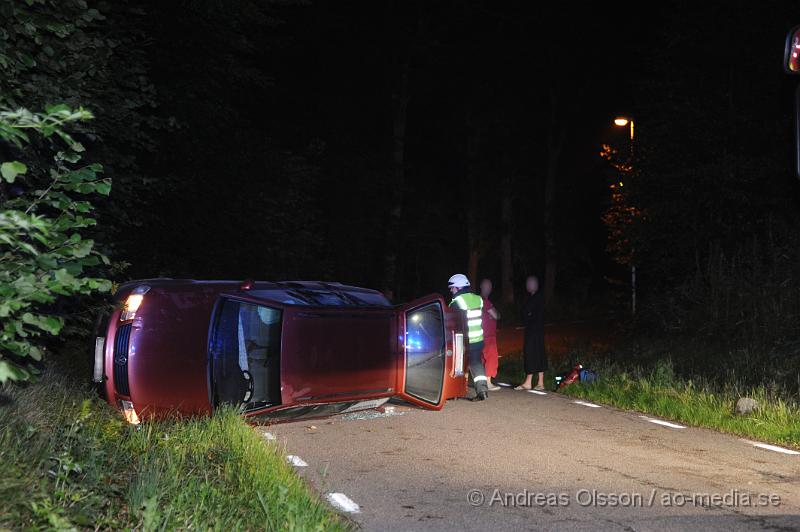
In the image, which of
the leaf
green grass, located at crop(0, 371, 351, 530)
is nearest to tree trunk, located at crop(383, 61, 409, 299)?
green grass, located at crop(0, 371, 351, 530)

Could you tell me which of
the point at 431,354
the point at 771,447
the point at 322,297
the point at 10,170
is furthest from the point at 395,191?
the point at 10,170

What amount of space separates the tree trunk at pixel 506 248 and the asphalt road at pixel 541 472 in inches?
1087

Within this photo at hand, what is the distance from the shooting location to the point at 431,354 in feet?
39.2

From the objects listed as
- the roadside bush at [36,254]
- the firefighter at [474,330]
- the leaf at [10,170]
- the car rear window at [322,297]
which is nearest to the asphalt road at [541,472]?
the firefighter at [474,330]

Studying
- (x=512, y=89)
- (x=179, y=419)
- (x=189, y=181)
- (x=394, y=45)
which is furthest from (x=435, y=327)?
(x=512, y=89)

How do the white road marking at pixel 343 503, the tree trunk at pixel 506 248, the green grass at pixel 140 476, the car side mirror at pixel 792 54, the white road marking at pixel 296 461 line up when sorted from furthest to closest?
1. the tree trunk at pixel 506 248
2. the white road marking at pixel 296 461
3. the car side mirror at pixel 792 54
4. the white road marking at pixel 343 503
5. the green grass at pixel 140 476

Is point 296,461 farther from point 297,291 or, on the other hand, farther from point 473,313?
point 473,313

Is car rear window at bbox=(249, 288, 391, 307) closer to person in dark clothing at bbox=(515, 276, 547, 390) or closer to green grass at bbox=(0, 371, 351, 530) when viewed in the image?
green grass at bbox=(0, 371, 351, 530)

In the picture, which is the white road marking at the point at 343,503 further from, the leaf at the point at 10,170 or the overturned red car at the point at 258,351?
the leaf at the point at 10,170

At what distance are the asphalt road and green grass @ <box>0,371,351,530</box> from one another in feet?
1.79

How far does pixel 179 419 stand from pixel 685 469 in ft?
15.9

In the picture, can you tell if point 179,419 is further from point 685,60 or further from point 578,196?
point 578,196

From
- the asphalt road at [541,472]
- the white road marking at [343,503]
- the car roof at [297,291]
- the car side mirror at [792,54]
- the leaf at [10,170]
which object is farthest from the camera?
the car roof at [297,291]

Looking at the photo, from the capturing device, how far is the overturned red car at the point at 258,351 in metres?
9.03
